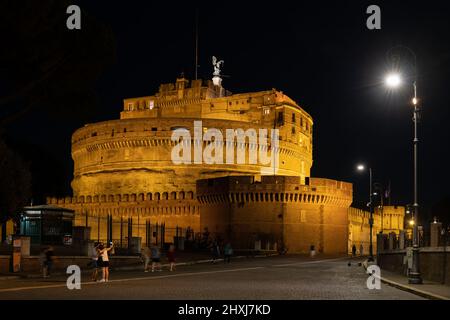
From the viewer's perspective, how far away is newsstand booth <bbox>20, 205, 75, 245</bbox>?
33812 millimetres

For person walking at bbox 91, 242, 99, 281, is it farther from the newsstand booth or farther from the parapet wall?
the parapet wall

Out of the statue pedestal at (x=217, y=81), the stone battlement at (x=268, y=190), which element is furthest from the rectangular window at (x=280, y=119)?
the stone battlement at (x=268, y=190)

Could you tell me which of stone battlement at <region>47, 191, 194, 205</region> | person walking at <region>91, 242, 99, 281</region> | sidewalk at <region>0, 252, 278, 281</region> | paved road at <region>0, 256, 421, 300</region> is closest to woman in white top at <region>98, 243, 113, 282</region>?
person walking at <region>91, 242, 99, 281</region>

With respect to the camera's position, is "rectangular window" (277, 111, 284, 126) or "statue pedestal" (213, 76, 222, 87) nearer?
"rectangular window" (277, 111, 284, 126)

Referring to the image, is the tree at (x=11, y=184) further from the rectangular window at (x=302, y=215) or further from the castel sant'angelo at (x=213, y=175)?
the rectangular window at (x=302, y=215)

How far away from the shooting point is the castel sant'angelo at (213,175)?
145 ft

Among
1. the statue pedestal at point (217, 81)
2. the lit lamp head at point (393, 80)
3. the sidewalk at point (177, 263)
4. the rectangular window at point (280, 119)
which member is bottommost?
Result: the sidewalk at point (177, 263)

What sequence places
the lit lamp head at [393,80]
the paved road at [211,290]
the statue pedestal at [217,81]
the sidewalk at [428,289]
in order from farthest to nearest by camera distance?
1. the statue pedestal at [217,81]
2. the lit lamp head at [393,80]
3. the sidewalk at [428,289]
4. the paved road at [211,290]

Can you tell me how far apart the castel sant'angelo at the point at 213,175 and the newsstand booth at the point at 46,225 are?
1.88 m

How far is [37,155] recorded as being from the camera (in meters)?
72.1

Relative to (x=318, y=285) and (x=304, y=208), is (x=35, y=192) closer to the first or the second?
(x=304, y=208)

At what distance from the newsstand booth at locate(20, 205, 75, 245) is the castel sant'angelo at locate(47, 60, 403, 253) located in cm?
188

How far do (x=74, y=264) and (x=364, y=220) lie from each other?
1719 inches
